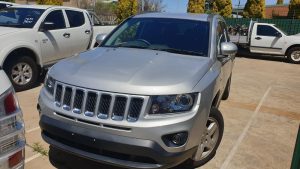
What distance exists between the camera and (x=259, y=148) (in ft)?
15.9

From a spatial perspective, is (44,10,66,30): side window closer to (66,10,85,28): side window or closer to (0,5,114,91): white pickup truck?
(0,5,114,91): white pickup truck

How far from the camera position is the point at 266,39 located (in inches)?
595

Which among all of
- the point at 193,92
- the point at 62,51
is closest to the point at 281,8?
the point at 62,51

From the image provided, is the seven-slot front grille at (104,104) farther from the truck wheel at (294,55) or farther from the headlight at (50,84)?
the truck wheel at (294,55)

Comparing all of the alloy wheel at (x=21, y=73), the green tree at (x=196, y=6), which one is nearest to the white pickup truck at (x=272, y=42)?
the alloy wheel at (x=21, y=73)

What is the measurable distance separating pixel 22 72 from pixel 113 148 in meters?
4.55

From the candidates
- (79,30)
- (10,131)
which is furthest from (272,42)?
(10,131)

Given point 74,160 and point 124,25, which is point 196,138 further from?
point 124,25

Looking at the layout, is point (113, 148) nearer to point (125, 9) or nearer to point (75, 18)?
point (75, 18)

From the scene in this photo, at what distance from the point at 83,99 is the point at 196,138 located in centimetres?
119

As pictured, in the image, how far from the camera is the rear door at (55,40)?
24.5 feet

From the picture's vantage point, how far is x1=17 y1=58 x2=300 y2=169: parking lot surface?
433cm

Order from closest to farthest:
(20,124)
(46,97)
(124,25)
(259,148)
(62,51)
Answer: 1. (20,124)
2. (46,97)
3. (259,148)
4. (124,25)
5. (62,51)

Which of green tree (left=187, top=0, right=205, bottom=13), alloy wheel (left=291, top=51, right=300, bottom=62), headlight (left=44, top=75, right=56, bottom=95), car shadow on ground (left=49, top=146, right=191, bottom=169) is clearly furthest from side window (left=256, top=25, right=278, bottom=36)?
headlight (left=44, top=75, right=56, bottom=95)
